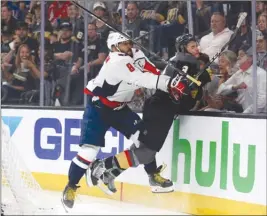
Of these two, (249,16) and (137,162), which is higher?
(249,16)

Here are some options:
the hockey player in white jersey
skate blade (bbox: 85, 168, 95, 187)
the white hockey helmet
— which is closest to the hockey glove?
the hockey player in white jersey

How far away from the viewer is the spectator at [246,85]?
3.44 meters

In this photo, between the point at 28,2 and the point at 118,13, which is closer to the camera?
the point at 118,13

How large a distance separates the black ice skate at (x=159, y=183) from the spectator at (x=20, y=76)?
1135 mm

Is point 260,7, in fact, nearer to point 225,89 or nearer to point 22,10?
point 225,89

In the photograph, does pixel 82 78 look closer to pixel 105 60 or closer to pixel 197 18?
pixel 105 60

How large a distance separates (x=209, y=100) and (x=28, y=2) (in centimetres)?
139

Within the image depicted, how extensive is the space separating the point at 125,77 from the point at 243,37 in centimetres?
63

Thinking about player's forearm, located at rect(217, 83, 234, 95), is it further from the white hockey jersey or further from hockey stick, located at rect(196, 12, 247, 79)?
the white hockey jersey

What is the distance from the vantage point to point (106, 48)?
12.7 ft

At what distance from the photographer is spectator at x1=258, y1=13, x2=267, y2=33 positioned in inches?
132

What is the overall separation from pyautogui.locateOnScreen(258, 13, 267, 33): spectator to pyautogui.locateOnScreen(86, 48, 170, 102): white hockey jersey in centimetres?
52

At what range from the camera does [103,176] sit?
3881mm

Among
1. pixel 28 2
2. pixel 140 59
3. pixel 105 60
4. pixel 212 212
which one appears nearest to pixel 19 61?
pixel 28 2
